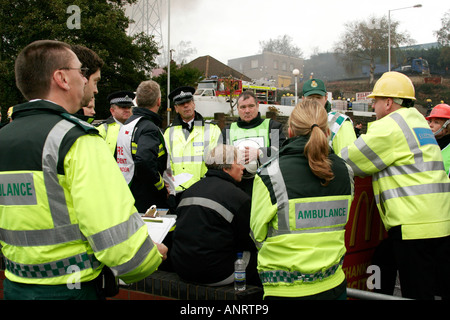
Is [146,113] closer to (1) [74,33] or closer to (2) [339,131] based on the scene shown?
(2) [339,131]

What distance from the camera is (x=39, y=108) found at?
6.83ft

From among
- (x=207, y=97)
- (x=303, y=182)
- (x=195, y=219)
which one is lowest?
(x=195, y=219)

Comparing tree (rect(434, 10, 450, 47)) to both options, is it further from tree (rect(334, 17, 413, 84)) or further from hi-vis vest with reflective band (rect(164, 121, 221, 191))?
hi-vis vest with reflective band (rect(164, 121, 221, 191))

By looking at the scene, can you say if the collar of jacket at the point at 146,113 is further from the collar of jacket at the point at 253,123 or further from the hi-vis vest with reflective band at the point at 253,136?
the collar of jacket at the point at 253,123

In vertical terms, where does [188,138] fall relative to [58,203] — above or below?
above

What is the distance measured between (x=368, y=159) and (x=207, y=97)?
33987mm

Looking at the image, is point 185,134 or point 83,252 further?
point 185,134

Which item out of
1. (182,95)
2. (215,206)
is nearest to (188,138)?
(182,95)

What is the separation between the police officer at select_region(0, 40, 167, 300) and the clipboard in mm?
453

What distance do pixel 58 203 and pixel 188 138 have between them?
370cm

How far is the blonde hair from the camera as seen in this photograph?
2.77m
